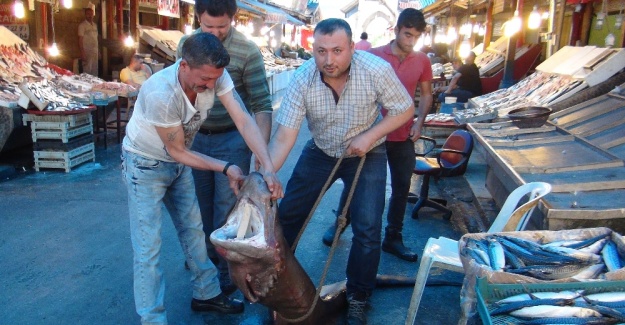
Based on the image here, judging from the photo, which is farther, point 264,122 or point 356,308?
point 264,122

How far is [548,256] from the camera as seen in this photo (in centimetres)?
279

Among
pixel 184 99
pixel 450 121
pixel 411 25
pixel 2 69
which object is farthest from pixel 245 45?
pixel 2 69

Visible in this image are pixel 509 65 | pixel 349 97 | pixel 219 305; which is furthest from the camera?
pixel 509 65

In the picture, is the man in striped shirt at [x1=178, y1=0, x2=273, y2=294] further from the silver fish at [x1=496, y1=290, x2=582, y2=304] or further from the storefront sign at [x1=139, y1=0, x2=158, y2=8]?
the storefront sign at [x1=139, y1=0, x2=158, y2=8]

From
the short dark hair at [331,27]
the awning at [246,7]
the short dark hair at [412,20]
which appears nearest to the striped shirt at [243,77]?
the short dark hair at [331,27]

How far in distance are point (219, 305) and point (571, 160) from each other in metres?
3.45

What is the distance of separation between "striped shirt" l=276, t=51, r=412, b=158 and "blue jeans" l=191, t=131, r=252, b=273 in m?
0.59

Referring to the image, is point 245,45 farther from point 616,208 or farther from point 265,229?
point 616,208

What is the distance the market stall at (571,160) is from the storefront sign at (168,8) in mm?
10724

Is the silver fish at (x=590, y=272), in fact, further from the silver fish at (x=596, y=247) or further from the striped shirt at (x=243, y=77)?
the striped shirt at (x=243, y=77)

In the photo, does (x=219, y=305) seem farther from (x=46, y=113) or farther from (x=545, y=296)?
(x=46, y=113)

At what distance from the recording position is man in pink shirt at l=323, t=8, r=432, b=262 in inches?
190

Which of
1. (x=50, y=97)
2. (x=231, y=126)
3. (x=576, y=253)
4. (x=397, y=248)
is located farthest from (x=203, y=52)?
(x=50, y=97)

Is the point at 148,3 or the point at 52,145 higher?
the point at 148,3
